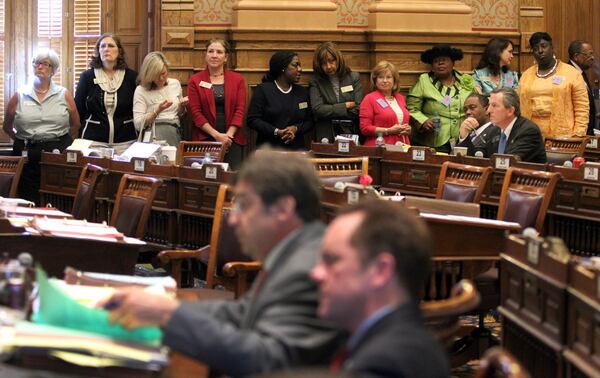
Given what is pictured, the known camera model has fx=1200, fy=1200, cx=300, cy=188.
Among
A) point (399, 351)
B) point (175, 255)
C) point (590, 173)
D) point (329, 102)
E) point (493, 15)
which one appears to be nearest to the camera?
point (399, 351)

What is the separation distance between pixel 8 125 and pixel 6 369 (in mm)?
8114

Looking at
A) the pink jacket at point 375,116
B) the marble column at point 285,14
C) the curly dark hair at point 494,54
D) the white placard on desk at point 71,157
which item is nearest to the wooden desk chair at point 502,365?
the white placard on desk at point 71,157

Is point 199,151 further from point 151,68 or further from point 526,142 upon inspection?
point 526,142

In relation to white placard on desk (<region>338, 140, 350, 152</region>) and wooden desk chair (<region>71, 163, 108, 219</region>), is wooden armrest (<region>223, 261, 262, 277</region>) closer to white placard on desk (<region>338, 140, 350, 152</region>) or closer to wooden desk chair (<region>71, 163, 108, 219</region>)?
wooden desk chair (<region>71, 163, 108, 219</region>)

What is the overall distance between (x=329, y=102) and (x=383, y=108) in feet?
2.08

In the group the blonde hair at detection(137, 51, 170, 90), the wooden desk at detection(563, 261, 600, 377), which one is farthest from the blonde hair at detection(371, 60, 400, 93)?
the wooden desk at detection(563, 261, 600, 377)

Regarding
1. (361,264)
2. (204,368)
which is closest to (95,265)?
(204,368)

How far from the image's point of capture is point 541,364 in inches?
142

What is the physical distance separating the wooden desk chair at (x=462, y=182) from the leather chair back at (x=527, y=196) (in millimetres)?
307

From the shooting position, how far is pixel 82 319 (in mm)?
2758

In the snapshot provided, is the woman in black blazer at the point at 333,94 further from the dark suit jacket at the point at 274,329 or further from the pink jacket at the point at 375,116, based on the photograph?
the dark suit jacket at the point at 274,329

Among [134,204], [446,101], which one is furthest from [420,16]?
[134,204]

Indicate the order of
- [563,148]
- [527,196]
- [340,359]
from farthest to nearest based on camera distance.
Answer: [563,148] < [527,196] < [340,359]

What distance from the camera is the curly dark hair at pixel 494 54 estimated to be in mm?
11305
